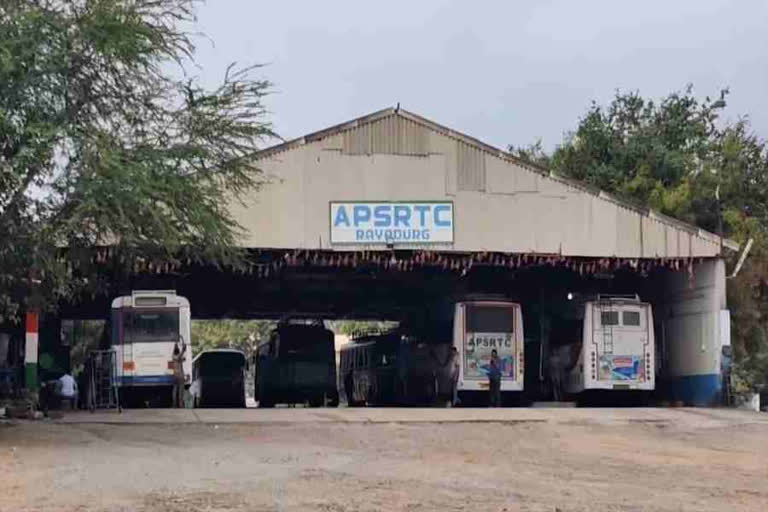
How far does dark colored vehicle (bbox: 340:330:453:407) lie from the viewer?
36594 millimetres

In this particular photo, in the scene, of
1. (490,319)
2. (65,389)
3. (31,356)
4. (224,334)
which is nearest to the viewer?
(31,356)

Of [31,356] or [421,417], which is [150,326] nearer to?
[31,356]

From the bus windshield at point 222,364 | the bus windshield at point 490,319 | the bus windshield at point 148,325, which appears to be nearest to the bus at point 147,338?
the bus windshield at point 148,325

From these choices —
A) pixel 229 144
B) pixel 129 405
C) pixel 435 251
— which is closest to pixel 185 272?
pixel 129 405

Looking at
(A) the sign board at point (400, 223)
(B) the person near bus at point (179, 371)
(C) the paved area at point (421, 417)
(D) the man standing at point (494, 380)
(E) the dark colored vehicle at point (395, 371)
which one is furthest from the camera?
(E) the dark colored vehicle at point (395, 371)

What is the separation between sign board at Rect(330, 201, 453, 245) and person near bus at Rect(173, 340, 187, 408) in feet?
17.1

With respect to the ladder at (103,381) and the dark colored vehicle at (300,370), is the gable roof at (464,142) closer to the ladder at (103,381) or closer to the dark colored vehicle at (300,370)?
the ladder at (103,381)

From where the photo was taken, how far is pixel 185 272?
35.6m

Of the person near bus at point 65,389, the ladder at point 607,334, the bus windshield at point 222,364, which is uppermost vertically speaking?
the ladder at point 607,334

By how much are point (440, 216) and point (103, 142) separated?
43.1 ft

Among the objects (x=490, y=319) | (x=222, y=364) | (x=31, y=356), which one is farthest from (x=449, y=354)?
(x=31, y=356)

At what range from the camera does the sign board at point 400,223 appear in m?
31.6

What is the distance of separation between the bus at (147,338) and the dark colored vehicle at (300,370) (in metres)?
7.04

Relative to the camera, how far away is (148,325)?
31.9 metres
